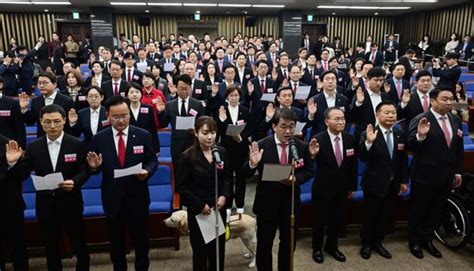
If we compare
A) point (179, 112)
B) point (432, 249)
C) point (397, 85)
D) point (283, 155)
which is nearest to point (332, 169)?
point (283, 155)

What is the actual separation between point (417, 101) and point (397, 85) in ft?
3.51

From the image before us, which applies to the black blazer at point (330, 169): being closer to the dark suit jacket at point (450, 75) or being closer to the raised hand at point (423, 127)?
the raised hand at point (423, 127)

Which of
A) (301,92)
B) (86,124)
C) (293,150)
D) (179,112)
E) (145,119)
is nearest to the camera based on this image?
(293,150)

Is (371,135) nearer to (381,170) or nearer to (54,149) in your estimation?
(381,170)

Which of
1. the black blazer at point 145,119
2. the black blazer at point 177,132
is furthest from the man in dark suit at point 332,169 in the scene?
the black blazer at point 145,119

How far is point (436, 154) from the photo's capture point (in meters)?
3.14

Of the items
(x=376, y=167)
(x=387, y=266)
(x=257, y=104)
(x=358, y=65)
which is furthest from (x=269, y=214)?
(x=358, y=65)

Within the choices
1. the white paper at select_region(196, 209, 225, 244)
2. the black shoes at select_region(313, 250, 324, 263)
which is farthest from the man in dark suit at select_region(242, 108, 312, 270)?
the black shoes at select_region(313, 250, 324, 263)

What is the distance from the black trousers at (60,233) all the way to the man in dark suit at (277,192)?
1300 millimetres

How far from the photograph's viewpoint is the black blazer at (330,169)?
3.04 metres

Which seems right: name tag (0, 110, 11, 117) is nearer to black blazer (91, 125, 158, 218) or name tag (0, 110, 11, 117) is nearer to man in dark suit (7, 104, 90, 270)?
man in dark suit (7, 104, 90, 270)

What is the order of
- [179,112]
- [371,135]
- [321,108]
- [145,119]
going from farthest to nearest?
[321,108], [179,112], [145,119], [371,135]

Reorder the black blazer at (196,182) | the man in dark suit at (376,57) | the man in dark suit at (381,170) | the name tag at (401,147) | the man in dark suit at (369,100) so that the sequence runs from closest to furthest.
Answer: the black blazer at (196,182)
the man in dark suit at (381,170)
the name tag at (401,147)
the man in dark suit at (369,100)
the man in dark suit at (376,57)

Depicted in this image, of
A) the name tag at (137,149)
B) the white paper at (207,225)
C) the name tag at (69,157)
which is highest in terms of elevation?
the name tag at (137,149)
